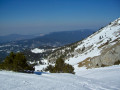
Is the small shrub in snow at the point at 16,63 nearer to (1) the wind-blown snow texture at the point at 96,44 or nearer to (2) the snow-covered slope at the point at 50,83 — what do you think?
(2) the snow-covered slope at the point at 50,83

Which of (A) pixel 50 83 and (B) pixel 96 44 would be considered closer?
(A) pixel 50 83

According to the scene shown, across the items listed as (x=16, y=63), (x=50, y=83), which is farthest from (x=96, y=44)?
(x=50, y=83)

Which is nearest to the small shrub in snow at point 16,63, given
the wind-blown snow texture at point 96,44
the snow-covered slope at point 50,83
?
the snow-covered slope at point 50,83

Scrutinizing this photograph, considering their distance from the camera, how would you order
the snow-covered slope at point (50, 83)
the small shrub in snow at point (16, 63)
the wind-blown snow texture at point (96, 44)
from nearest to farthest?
the snow-covered slope at point (50, 83) < the small shrub in snow at point (16, 63) < the wind-blown snow texture at point (96, 44)

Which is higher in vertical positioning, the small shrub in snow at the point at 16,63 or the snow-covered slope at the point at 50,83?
the small shrub in snow at the point at 16,63

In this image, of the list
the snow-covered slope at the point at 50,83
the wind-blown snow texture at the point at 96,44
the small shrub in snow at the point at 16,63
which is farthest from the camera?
the wind-blown snow texture at the point at 96,44

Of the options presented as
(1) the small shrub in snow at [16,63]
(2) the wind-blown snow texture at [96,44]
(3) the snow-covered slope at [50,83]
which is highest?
(2) the wind-blown snow texture at [96,44]

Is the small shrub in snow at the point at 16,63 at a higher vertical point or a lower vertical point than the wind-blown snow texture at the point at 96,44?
lower

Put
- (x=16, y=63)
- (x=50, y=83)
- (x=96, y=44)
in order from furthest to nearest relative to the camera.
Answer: (x=96, y=44) → (x=16, y=63) → (x=50, y=83)

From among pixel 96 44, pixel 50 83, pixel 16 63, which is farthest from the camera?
pixel 96 44

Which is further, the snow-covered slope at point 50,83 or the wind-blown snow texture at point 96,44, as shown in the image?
the wind-blown snow texture at point 96,44

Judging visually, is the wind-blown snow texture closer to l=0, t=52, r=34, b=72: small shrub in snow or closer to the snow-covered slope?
l=0, t=52, r=34, b=72: small shrub in snow

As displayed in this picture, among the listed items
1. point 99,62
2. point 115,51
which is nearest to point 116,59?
point 115,51

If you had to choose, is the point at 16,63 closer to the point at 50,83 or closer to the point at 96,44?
the point at 50,83
